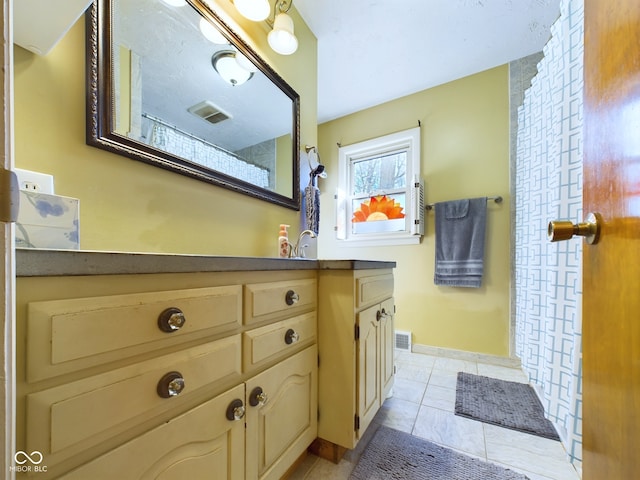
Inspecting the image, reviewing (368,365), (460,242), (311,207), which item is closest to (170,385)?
(368,365)

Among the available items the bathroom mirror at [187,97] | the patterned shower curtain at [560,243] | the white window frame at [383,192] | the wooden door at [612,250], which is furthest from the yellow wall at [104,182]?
the white window frame at [383,192]

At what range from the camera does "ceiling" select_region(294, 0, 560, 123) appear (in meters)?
1.56

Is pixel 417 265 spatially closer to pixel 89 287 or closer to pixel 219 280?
pixel 219 280

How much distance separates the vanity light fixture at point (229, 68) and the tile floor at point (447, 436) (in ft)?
5.51

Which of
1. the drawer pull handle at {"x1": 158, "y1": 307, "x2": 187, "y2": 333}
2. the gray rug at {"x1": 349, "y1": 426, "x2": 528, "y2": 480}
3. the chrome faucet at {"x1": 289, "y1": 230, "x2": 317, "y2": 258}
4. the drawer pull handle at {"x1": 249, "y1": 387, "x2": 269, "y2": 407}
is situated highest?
the chrome faucet at {"x1": 289, "y1": 230, "x2": 317, "y2": 258}

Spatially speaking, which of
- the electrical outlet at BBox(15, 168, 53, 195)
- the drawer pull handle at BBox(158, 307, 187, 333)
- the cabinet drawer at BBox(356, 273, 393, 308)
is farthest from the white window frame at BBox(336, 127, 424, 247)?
the electrical outlet at BBox(15, 168, 53, 195)

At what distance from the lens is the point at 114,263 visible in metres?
0.44

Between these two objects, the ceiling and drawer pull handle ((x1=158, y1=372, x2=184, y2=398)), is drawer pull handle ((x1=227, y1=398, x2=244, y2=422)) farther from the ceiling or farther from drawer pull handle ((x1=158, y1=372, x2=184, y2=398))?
the ceiling

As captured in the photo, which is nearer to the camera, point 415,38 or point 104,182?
point 104,182

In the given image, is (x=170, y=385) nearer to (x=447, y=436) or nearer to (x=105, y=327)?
(x=105, y=327)

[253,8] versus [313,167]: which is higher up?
[253,8]

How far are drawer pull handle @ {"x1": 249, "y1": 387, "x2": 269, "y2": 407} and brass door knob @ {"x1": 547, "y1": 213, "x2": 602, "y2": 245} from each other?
2.55ft

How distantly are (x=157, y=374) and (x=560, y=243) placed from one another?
1554 millimetres

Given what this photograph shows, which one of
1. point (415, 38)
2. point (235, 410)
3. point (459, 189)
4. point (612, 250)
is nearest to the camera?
point (612, 250)
